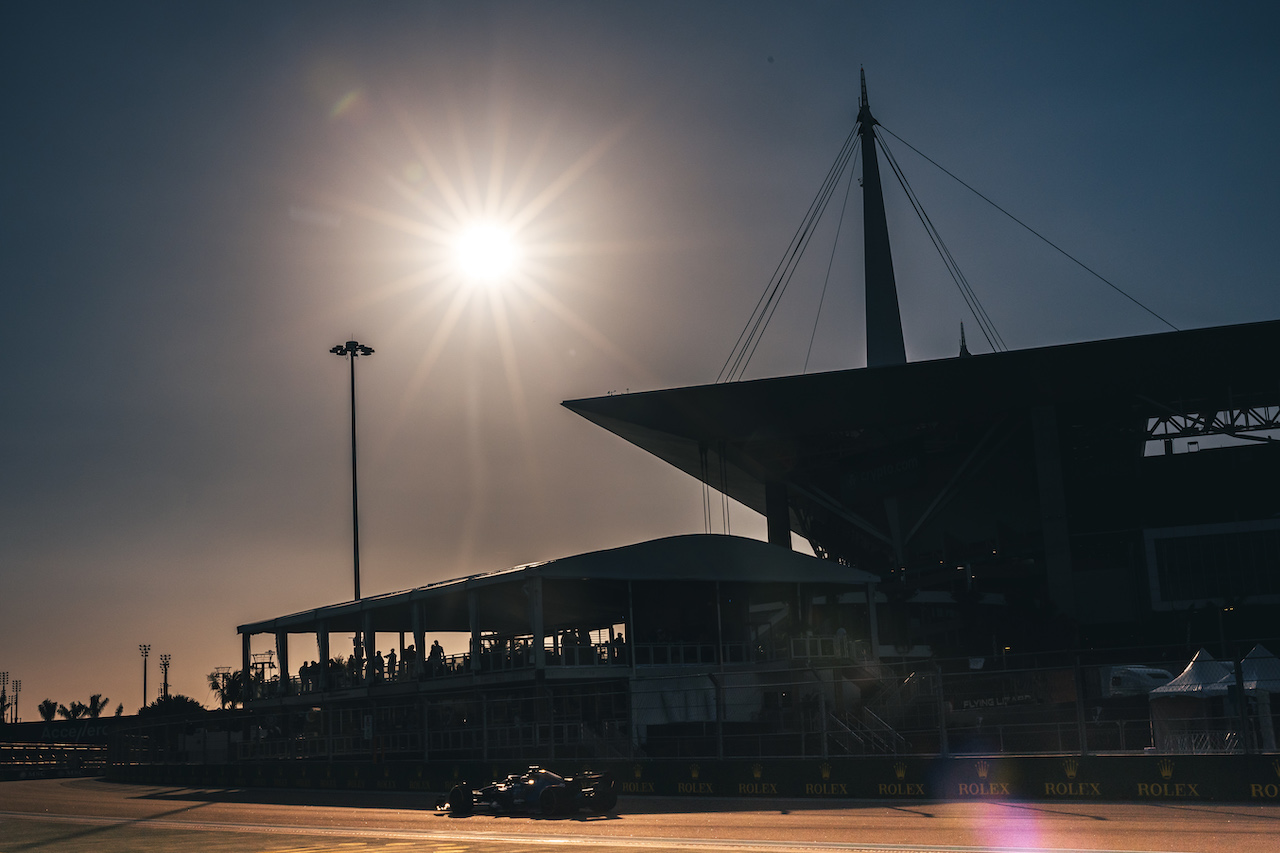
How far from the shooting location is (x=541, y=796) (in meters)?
23.1

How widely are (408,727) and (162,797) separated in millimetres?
9985

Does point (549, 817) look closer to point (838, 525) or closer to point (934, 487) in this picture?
point (934, 487)

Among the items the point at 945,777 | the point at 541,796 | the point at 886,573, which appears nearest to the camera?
the point at 945,777

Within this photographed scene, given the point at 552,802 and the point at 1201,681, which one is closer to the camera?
the point at 552,802

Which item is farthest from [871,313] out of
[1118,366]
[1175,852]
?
[1175,852]

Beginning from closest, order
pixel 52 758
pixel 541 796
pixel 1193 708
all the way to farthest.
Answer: pixel 541 796
pixel 1193 708
pixel 52 758

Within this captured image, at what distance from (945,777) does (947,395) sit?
1743 inches

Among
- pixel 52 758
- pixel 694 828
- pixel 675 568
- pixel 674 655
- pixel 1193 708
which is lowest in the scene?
pixel 52 758

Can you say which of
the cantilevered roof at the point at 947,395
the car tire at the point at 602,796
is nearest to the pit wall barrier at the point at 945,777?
the car tire at the point at 602,796

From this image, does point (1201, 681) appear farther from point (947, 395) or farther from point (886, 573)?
point (886, 573)

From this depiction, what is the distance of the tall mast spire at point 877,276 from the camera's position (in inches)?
3056

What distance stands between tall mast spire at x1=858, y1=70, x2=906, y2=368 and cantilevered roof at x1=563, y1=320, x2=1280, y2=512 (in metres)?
8.27

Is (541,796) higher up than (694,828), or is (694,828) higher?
(541,796)

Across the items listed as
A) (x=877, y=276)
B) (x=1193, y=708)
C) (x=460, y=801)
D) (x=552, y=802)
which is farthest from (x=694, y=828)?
(x=877, y=276)
